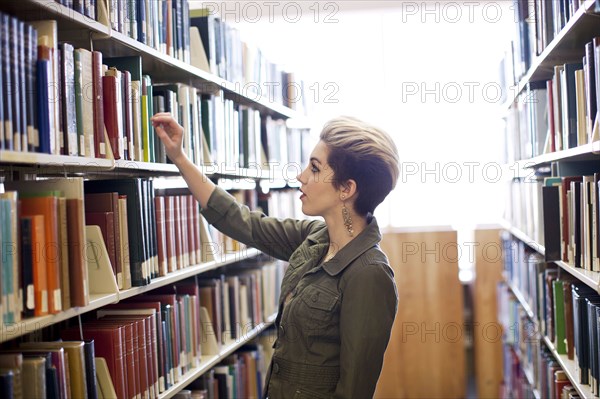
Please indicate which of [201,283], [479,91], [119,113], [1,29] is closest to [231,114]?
[201,283]

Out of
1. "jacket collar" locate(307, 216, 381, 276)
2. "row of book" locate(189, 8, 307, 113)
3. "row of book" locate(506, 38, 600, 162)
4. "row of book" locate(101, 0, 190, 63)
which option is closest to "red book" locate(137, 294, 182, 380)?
"jacket collar" locate(307, 216, 381, 276)

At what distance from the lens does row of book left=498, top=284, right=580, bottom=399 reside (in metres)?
2.64

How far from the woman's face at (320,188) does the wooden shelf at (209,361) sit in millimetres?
805

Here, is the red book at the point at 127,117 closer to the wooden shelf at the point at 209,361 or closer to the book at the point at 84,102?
the book at the point at 84,102

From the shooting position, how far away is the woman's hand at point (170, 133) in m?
2.04

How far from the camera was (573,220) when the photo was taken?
86.4 inches

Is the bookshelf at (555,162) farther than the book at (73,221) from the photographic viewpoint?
Yes

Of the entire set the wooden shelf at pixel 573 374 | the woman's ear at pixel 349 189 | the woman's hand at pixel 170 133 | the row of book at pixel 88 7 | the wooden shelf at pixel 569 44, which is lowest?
the wooden shelf at pixel 573 374

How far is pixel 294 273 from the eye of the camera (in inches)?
81.0

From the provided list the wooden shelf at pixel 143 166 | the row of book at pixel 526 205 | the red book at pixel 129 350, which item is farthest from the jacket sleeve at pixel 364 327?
the row of book at pixel 526 205

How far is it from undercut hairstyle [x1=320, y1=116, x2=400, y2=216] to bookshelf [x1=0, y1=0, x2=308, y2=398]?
60 centimetres

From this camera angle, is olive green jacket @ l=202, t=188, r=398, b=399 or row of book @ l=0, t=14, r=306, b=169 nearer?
row of book @ l=0, t=14, r=306, b=169

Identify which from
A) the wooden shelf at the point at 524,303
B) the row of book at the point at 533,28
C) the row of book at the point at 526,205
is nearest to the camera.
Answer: the row of book at the point at 533,28

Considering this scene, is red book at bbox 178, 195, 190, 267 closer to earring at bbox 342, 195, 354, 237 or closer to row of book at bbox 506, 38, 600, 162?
earring at bbox 342, 195, 354, 237
